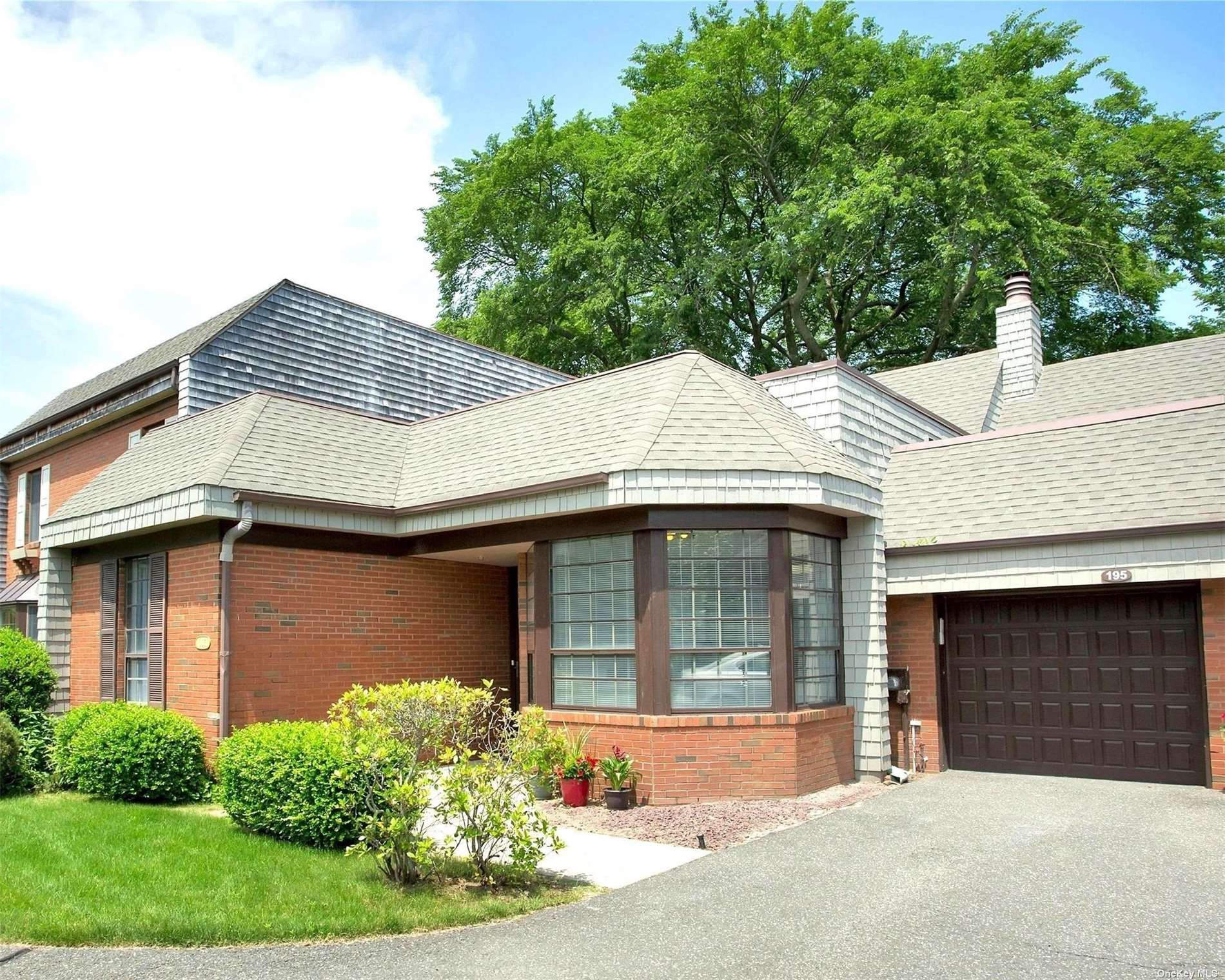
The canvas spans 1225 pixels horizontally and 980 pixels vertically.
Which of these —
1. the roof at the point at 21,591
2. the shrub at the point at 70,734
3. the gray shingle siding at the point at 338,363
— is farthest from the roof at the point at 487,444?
the roof at the point at 21,591

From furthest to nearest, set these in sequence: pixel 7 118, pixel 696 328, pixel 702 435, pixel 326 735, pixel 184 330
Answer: pixel 696 328 → pixel 184 330 → pixel 7 118 → pixel 702 435 → pixel 326 735

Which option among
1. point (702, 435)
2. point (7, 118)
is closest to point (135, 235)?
point (7, 118)

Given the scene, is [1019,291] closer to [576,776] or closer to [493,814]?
[576,776]

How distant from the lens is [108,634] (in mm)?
12273

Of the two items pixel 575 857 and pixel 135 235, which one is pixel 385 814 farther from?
pixel 135 235

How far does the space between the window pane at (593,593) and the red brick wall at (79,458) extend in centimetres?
861

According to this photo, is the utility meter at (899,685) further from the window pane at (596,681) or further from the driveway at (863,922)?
the window pane at (596,681)

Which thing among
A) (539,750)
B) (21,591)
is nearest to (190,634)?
(539,750)

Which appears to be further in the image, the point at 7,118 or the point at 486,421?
the point at 486,421

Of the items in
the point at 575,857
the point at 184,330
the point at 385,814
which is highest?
the point at 184,330

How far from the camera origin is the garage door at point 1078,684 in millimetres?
10344

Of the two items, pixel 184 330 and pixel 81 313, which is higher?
pixel 81 313

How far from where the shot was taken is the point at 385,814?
6828mm

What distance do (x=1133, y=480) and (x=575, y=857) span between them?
7.25m
